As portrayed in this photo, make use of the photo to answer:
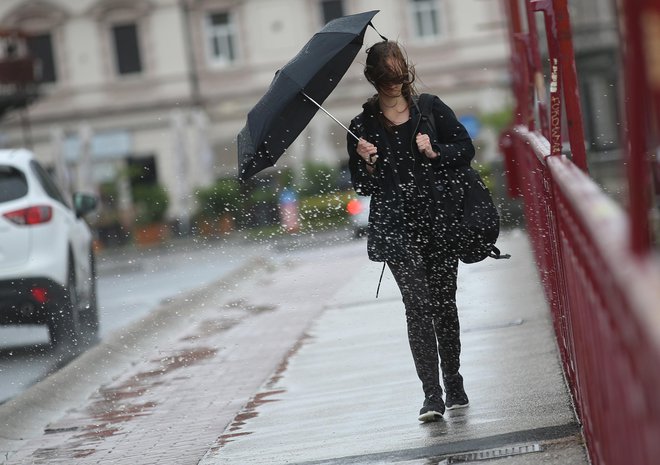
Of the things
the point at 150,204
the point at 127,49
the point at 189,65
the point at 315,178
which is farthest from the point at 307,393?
the point at 127,49

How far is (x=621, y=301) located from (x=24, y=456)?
5480 millimetres

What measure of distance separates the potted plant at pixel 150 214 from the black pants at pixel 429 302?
38.9m

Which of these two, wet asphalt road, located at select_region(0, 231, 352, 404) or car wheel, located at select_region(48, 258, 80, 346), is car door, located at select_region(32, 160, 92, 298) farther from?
wet asphalt road, located at select_region(0, 231, 352, 404)

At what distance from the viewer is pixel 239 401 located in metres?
8.64

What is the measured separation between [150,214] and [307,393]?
3988 cm

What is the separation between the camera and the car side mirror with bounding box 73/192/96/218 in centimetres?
1409

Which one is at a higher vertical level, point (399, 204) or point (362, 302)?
point (399, 204)

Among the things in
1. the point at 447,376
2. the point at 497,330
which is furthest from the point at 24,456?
the point at 497,330

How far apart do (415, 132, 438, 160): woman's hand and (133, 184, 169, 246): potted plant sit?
39.2m

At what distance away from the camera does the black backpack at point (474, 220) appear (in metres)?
6.70

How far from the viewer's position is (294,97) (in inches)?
276

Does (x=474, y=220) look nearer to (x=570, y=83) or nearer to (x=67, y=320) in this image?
(x=570, y=83)

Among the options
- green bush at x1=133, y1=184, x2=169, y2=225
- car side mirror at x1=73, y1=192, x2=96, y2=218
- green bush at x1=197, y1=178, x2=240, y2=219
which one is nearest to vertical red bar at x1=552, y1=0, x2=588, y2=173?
car side mirror at x1=73, y1=192, x2=96, y2=218

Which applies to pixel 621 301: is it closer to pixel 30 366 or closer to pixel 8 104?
pixel 30 366
